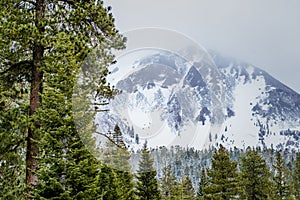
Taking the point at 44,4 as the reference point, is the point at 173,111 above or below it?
below

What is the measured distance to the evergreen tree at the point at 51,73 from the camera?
10.3m

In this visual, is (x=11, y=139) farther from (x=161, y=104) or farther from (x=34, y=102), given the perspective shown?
(x=161, y=104)

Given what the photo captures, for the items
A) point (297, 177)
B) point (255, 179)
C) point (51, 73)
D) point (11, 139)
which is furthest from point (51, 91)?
point (297, 177)

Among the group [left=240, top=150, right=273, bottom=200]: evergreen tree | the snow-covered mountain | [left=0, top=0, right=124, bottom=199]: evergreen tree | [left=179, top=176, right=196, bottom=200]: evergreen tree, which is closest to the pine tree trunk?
[left=0, top=0, right=124, bottom=199]: evergreen tree

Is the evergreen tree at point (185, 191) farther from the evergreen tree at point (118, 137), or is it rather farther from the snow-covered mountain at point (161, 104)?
the snow-covered mountain at point (161, 104)

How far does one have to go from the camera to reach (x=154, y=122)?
33.5ft

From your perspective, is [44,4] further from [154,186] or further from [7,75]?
[154,186]

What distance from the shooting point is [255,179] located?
1270 inches

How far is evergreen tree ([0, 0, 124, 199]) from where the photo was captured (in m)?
→ 10.3

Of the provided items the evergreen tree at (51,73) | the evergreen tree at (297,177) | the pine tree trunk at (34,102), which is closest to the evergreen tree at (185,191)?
the evergreen tree at (297,177)

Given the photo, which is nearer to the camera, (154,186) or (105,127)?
(105,127)

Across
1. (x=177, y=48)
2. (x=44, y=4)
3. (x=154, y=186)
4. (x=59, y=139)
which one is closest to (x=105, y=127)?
(x=59, y=139)

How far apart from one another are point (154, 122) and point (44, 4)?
14.2 feet

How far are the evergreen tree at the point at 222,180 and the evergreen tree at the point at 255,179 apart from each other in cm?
291
